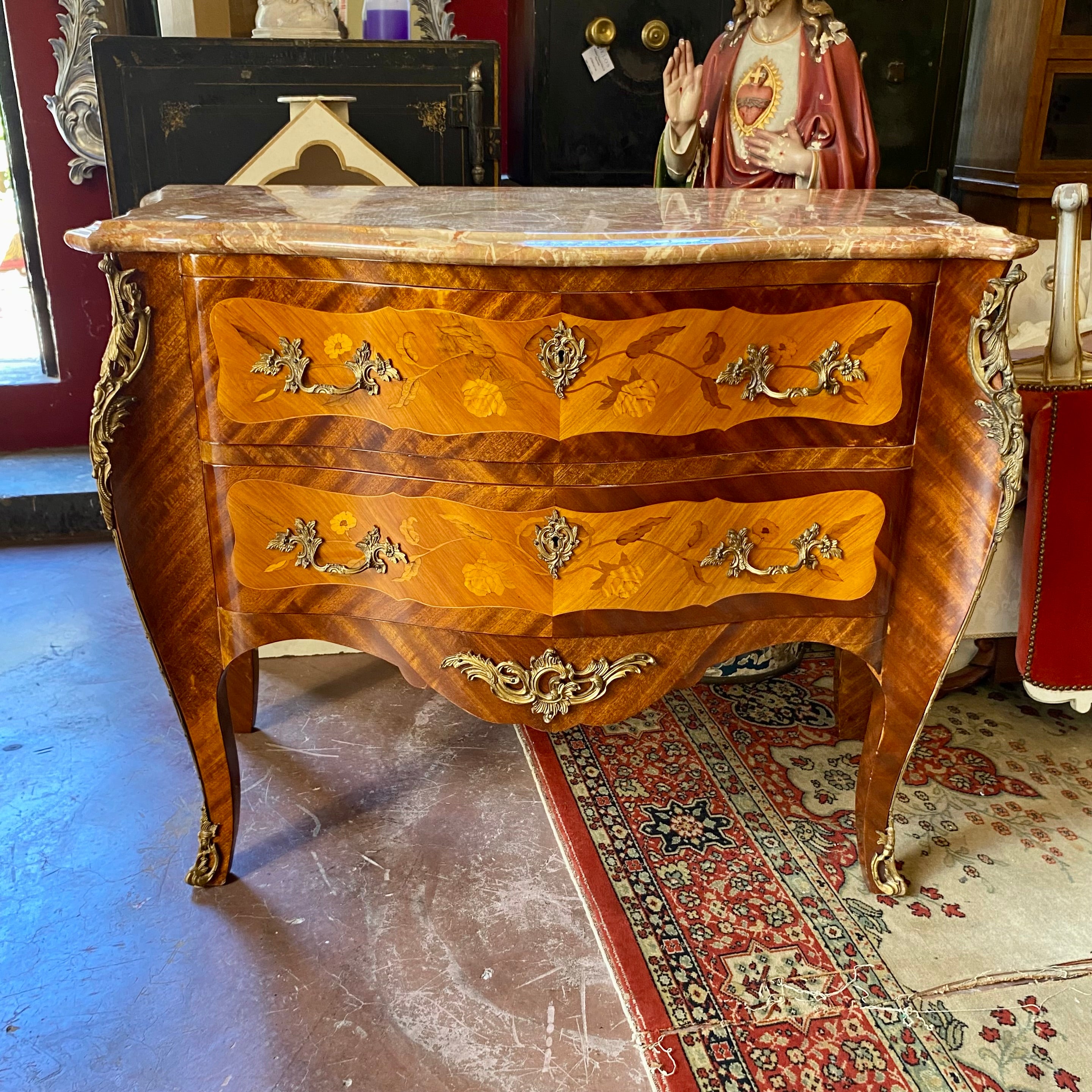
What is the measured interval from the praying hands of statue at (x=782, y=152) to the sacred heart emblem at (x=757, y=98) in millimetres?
24

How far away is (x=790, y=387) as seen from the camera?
1.29 m

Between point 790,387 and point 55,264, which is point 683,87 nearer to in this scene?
point 790,387

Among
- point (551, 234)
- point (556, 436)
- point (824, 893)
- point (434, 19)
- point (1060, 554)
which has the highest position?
point (434, 19)

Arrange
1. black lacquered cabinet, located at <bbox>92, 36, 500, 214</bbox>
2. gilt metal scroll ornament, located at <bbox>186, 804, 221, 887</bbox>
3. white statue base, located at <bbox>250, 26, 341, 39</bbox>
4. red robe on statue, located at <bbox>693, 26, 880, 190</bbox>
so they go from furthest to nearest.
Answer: white statue base, located at <bbox>250, 26, 341, 39</bbox>, black lacquered cabinet, located at <bbox>92, 36, 500, 214</bbox>, red robe on statue, located at <bbox>693, 26, 880, 190</bbox>, gilt metal scroll ornament, located at <bbox>186, 804, 221, 887</bbox>

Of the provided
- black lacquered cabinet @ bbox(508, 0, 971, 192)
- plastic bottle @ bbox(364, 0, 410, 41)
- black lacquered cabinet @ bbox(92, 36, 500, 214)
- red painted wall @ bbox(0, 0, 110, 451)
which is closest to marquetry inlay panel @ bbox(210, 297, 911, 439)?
black lacquered cabinet @ bbox(92, 36, 500, 214)

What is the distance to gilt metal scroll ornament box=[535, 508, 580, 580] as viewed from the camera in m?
1.29

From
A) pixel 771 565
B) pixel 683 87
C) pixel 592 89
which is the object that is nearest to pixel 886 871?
pixel 771 565

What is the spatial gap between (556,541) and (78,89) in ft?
7.75

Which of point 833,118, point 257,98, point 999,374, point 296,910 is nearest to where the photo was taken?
point 999,374

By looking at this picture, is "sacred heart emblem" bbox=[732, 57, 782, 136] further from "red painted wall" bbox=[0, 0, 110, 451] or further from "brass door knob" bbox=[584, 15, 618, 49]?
"red painted wall" bbox=[0, 0, 110, 451]

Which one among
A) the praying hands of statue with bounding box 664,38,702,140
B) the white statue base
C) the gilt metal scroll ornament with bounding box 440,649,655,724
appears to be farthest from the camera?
the white statue base

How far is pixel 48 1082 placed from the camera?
126 cm

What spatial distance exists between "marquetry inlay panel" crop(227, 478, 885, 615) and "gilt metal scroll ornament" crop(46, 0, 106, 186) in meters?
1.93

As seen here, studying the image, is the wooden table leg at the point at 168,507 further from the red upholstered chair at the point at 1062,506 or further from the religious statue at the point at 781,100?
the red upholstered chair at the point at 1062,506
